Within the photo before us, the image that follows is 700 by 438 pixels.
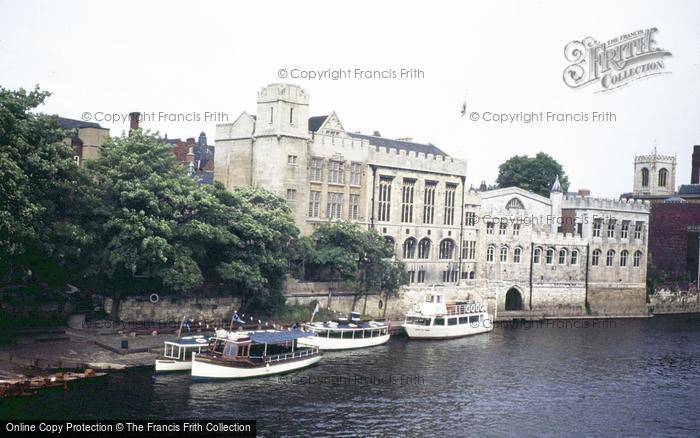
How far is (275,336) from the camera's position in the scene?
194 feet

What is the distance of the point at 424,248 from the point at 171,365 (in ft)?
137

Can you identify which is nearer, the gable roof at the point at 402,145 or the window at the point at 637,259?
the gable roof at the point at 402,145

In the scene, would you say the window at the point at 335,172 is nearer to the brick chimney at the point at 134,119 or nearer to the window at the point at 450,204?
the window at the point at 450,204

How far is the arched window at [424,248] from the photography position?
297 feet

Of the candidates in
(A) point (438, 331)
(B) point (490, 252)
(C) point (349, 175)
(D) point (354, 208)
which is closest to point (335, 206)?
(D) point (354, 208)

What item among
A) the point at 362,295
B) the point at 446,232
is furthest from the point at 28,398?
the point at 446,232

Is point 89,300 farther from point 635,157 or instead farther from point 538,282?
point 635,157

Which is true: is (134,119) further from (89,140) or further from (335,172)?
(335,172)

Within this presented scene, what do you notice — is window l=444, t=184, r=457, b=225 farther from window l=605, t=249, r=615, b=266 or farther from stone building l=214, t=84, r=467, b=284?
window l=605, t=249, r=615, b=266

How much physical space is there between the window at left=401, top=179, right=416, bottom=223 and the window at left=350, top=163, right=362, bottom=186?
19.3 ft

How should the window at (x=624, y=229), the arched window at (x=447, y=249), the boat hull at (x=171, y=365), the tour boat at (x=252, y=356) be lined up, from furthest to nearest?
the window at (x=624, y=229) < the arched window at (x=447, y=249) < the boat hull at (x=171, y=365) < the tour boat at (x=252, y=356)

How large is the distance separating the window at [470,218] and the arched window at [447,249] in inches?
118

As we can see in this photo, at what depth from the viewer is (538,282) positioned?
9900 centimetres

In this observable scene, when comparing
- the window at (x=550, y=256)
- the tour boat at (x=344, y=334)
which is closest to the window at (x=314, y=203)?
the tour boat at (x=344, y=334)
